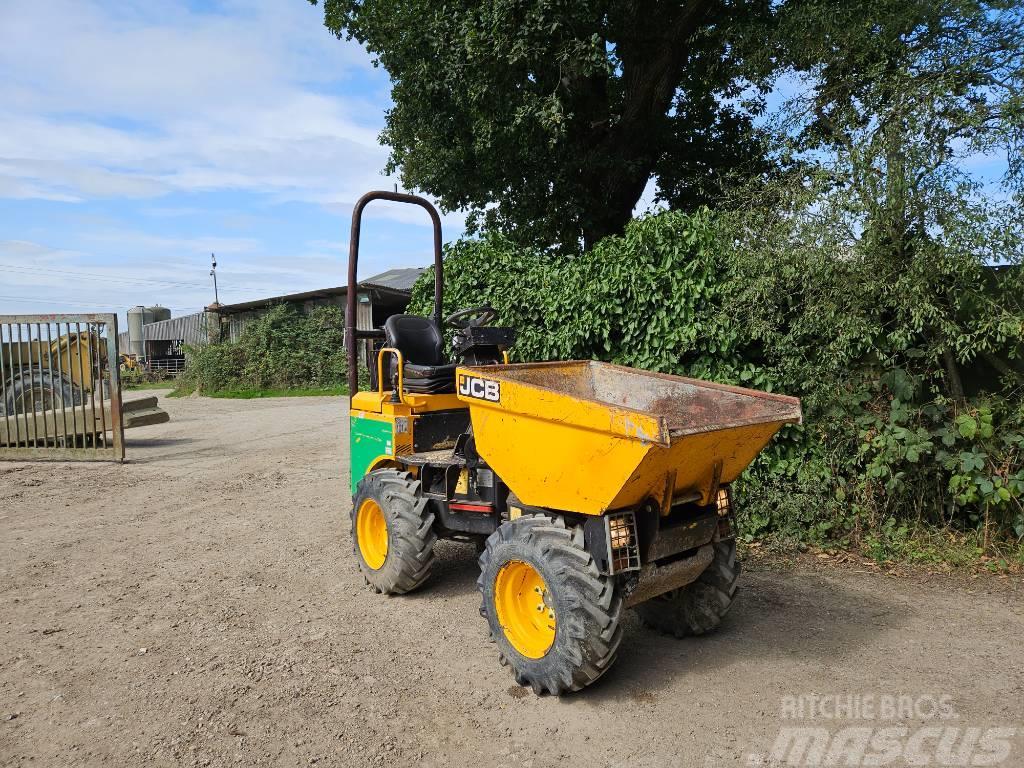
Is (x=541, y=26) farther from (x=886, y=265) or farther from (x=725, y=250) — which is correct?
(x=886, y=265)

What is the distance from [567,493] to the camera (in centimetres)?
360

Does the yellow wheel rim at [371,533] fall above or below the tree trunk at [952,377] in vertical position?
below

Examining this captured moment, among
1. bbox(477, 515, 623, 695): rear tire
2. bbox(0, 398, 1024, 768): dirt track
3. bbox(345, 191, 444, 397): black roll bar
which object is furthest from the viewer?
bbox(345, 191, 444, 397): black roll bar

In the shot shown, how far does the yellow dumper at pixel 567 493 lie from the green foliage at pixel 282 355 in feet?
60.9

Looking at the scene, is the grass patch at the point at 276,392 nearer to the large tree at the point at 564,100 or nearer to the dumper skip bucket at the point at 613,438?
the large tree at the point at 564,100

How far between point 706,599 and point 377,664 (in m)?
1.87

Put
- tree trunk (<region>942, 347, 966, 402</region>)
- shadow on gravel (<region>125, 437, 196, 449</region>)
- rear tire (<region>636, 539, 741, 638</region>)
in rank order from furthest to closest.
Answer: shadow on gravel (<region>125, 437, 196, 449</region>) < tree trunk (<region>942, 347, 966, 402</region>) < rear tire (<region>636, 539, 741, 638</region>)

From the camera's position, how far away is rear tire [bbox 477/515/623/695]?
3.38m

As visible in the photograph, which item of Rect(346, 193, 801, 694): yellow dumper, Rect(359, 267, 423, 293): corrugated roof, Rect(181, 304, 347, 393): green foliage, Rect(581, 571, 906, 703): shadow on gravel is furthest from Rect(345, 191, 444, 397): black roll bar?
Rect(359, 267, 423, 293): corrugated roof

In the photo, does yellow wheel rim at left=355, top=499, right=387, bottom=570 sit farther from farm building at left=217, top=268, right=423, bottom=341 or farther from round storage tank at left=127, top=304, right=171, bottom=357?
round storage tank at left=127, top=304, right=171, bottom=357

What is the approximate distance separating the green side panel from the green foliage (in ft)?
58.4

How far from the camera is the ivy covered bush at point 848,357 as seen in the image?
535 centimetres

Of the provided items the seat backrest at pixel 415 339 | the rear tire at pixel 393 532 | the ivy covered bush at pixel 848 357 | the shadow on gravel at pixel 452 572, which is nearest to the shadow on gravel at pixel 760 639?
the ivy covered bush at pixel 848 357

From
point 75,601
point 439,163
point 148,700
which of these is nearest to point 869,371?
point 148,700
